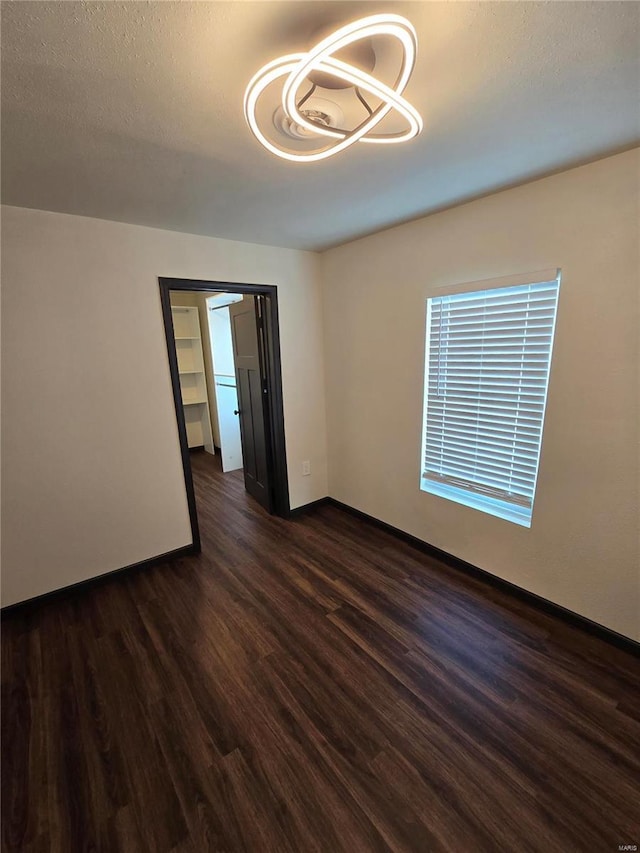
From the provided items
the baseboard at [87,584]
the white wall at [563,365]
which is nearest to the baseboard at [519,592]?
the white wall at [563,365]

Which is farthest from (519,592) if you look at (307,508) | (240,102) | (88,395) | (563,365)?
(88,395)

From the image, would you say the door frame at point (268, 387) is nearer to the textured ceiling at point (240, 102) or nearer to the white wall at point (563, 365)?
the textured ceiling at point (240, 102)

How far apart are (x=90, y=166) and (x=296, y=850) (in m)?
2.70

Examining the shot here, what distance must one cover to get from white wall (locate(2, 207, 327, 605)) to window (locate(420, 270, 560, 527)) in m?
1.61

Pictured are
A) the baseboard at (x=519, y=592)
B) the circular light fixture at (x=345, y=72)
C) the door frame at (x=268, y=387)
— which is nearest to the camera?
the circular light fixture at (x=345, y=72)

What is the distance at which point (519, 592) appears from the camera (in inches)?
84.0

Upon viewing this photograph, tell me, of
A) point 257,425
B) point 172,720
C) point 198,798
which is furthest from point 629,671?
point 257,425

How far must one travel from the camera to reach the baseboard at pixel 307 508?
3.34 meters

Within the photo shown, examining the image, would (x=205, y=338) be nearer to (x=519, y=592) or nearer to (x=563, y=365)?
(x=563, y=365)

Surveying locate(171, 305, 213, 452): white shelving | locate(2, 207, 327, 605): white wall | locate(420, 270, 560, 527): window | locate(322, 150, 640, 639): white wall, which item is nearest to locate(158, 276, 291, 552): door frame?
locate(2, 207, 327, 605): white wall

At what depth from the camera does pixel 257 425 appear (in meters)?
3.37

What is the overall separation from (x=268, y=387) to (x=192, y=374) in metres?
2.68

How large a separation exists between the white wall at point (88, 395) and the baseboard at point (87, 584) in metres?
0.04

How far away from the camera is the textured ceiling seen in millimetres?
869
